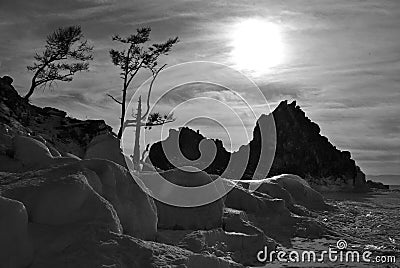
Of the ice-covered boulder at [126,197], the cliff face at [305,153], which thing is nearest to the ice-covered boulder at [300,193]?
the ice-covered boulder at [126,197]

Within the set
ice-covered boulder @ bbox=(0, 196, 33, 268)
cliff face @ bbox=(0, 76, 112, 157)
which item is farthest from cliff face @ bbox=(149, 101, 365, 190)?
ice-covered boulder @ bbox=(0, 196, 33, 268)

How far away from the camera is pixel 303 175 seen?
90312 mm

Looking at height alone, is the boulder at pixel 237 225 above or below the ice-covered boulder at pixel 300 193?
below

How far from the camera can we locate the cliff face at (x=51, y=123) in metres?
18.9

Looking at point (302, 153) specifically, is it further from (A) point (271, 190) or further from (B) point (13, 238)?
(B) point (13, 238)

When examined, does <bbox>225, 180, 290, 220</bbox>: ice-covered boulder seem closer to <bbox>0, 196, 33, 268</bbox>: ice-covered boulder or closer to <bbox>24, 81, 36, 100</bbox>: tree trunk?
<bbox>0, 196, 33, 268</bbox>: ice-covered boulder

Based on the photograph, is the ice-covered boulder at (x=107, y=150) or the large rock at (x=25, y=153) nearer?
the large rock at (x=25, y=153)

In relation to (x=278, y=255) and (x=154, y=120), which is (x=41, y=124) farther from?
(x=278, y=255)

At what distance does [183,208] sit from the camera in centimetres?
884

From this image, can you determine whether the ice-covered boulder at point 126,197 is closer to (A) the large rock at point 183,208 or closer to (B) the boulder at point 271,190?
(A) the large rock at point 183,208

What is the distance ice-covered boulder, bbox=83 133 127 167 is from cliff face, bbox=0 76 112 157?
4926 millimetres

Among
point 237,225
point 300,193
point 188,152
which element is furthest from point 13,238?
point 188,152

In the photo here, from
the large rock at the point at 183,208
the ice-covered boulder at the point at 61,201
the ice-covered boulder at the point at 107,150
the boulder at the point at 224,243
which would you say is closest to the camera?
the ice-covered boulder at the point at 61,201

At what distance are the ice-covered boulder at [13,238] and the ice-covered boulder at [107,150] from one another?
8450 mm
